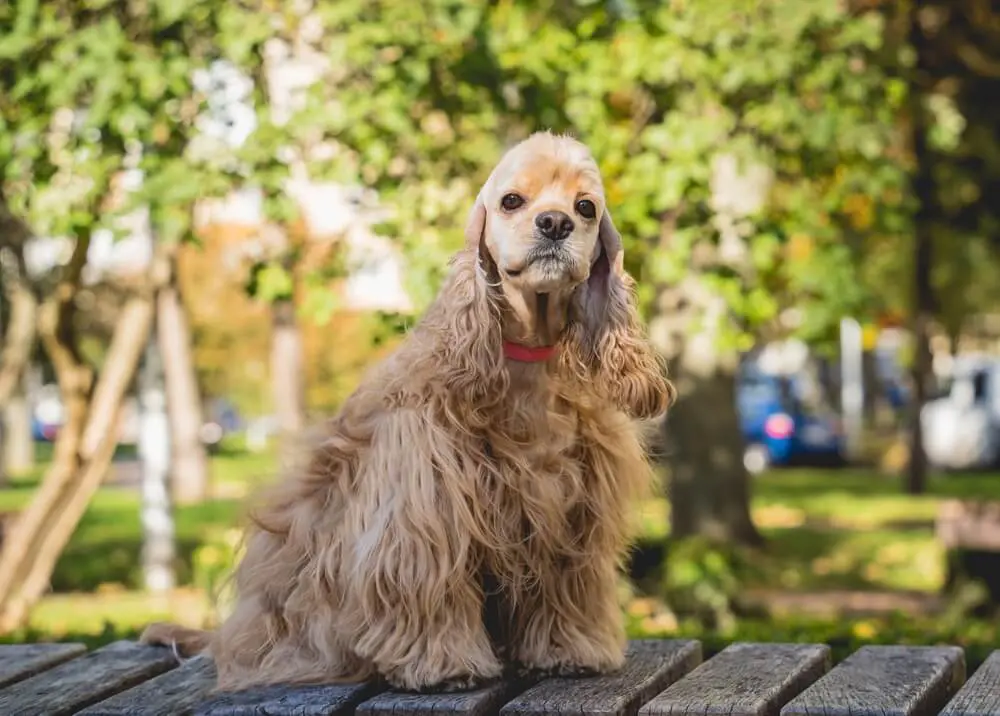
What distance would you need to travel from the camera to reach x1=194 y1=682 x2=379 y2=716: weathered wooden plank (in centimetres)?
342

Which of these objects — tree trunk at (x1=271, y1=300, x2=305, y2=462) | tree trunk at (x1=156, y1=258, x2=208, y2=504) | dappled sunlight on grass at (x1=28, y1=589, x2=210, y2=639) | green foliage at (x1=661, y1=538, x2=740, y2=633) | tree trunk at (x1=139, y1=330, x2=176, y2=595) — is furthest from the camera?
tree trunk at (x1=156, y1=258, x2=208, y2=504)

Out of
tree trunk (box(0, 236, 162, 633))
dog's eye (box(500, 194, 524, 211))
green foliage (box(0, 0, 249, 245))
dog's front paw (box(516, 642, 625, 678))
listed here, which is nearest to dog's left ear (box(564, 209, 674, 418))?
dog's eye (box(500, 194, 524, 211))

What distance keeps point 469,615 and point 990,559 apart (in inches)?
317

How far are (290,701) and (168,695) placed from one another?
39cm

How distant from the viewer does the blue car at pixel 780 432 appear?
31875 mm

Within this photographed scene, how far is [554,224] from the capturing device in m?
3.51

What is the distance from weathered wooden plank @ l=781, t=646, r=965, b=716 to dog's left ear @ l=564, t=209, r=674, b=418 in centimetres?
75

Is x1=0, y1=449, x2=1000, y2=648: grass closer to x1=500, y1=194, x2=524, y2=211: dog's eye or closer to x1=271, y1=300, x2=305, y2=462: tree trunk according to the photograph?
x1=500, y1=194, x2=524, y2=211: dog's eye

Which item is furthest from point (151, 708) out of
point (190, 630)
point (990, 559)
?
point (990, 559)

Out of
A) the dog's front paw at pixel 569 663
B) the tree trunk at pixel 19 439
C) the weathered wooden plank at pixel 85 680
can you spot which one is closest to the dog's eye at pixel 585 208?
the dog's front paw at pixel 569 663

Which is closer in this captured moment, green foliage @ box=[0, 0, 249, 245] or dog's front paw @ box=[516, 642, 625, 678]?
dog's front paw @ box=[516, 642, 625, 678]

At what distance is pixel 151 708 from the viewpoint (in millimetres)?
3578

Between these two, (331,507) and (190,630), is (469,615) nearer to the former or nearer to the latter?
(331,507)

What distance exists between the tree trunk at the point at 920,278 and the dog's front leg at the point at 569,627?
33.2ft
